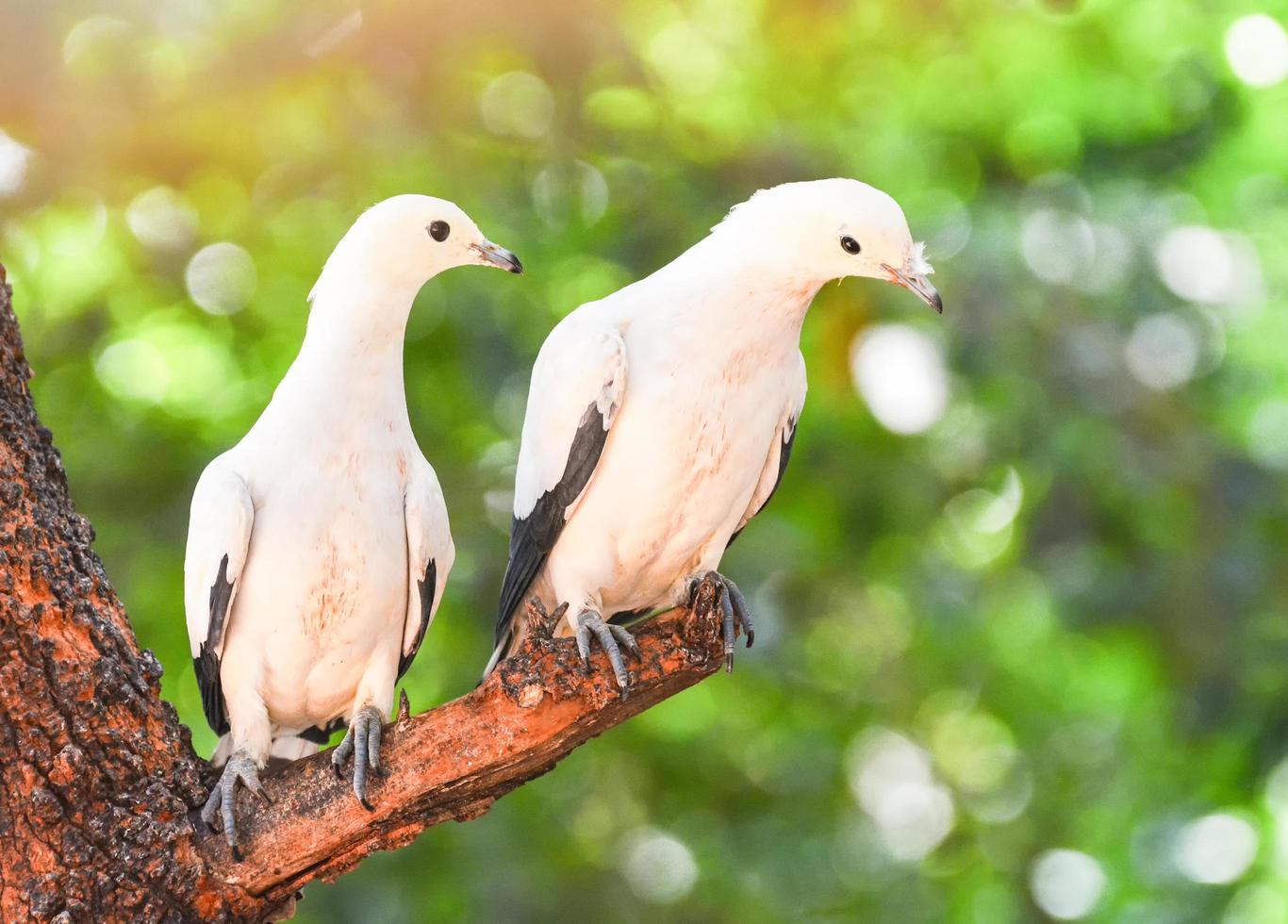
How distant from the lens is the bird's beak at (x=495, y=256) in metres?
3.32

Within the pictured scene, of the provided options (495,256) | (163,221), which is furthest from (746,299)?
(163,221)

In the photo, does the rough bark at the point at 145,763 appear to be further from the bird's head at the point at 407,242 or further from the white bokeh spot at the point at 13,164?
the white bokeh spot at the point at 13,164

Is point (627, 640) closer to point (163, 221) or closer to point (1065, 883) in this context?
point (163, 221)

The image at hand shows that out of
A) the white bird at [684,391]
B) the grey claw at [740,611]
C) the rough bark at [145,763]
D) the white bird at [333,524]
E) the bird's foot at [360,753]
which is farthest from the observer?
the grey claw at [740,611]

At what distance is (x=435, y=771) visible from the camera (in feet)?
9.91

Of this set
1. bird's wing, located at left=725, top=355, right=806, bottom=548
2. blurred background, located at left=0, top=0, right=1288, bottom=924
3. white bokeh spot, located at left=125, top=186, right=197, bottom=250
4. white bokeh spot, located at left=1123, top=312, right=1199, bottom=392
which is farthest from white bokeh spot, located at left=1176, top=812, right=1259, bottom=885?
white bokeh spot, located at left=125, top=186, right=197, bottom=250

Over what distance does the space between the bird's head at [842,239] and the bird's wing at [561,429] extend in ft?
1.57

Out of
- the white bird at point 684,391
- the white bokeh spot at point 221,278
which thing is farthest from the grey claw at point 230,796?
the white bokeh spot at point 221,278

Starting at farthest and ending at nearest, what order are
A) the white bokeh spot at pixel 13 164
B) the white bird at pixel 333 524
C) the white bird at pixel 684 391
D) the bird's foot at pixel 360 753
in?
the white bokeh spot at pixel 13 164 → the white bird at pixel 684 391 → the white bird at pixel 333 524 → the bird's foot at pixel 360 753

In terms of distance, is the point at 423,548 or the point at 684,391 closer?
the point at 423,548

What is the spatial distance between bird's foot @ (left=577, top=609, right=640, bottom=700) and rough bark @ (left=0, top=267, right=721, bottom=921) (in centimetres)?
3

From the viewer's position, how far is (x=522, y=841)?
274 inches

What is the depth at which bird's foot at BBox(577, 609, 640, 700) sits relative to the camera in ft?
10.0

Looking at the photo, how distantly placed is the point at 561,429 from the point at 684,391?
1.09 ft
